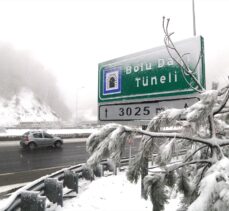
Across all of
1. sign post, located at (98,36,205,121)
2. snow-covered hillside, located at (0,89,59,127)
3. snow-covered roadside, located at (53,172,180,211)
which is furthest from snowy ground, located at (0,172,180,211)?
snow-covered hillside, located at (0,89,59,127)

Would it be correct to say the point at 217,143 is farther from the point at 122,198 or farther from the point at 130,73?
the point at 122,198

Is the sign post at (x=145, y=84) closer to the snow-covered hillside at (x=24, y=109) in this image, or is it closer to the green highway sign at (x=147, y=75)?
the green highway sign at (x=147, y=75)

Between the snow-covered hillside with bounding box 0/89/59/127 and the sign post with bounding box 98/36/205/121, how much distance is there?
74.2 metres

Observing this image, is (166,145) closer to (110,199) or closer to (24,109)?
(110,199)

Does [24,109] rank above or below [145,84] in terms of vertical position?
above

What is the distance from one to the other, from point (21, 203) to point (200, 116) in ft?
15.3

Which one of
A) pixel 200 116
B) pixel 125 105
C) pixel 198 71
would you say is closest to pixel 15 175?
pixel 125 105

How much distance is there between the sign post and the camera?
508cm

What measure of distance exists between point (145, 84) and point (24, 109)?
285 ft

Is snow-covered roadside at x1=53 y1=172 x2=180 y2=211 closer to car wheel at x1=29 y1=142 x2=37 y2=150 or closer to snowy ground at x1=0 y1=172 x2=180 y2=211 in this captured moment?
snowy ground at x1=0 y1=172 x2=180 y2=211

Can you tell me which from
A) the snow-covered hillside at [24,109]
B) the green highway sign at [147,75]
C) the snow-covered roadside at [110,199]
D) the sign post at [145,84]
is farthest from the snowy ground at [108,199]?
the snow-covered hillside at [24,109]

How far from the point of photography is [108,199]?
26.3 feet

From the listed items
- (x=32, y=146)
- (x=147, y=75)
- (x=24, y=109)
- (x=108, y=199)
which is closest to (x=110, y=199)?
(x=108, y=199)

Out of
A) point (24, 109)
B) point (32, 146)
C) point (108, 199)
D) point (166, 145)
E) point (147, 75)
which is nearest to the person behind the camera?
point (166, 145)
